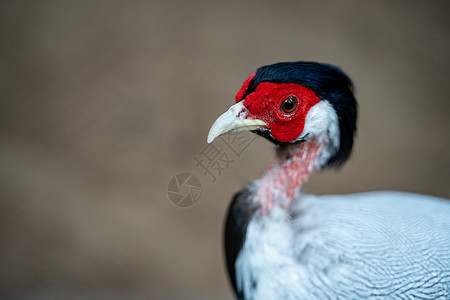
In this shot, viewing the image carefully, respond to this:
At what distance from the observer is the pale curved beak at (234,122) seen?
0.98 meters

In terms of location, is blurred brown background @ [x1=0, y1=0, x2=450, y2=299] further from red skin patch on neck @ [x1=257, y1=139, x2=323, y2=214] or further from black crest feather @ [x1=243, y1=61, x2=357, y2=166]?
black crest feather @ [x1=243, y1=61, x2=357, y2=166]

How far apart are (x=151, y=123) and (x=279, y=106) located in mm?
1727

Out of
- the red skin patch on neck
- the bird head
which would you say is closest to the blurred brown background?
the red skin patch on neck

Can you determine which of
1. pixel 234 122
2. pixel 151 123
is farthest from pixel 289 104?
pixel 151 123

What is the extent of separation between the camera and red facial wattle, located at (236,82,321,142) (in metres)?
0.95

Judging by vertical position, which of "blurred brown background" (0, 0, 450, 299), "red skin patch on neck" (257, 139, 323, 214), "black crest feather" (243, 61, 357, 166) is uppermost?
"blurred brown background" (0, 0, 450, 299)

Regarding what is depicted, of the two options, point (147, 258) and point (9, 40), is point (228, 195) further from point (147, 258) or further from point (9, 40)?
point (9, 40)

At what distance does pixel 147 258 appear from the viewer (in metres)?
2.35

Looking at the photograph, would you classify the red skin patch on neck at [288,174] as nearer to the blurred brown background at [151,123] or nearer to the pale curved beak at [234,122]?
the pale curved beak at [234,122]

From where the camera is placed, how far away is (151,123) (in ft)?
8.39

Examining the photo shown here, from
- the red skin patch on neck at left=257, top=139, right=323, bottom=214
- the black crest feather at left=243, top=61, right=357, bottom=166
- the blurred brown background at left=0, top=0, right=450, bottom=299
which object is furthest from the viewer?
the blurred brown background at left=0, top=0, right=450, bottom=299

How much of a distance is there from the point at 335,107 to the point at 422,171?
214 cm

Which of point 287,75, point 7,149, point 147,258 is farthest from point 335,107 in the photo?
point 7,149

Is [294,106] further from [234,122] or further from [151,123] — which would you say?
[151,123]
